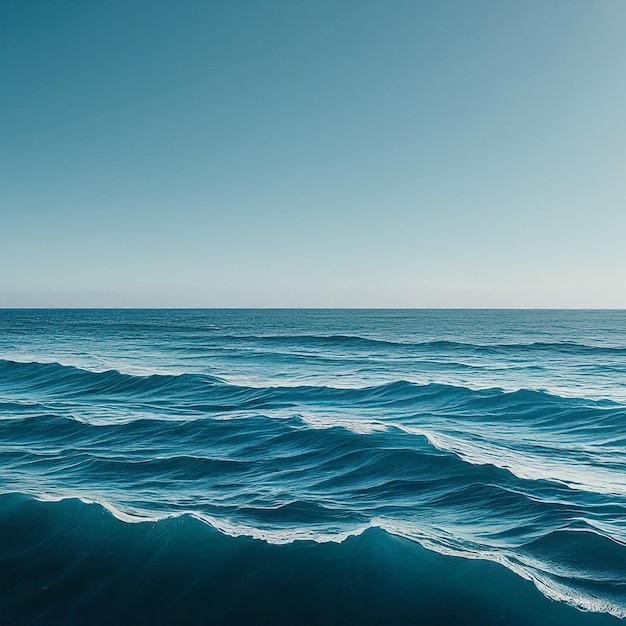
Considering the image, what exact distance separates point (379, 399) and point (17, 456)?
13.6 metres

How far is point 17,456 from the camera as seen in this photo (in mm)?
13008

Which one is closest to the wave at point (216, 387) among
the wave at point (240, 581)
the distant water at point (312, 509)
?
the distant water at point (312, 509)

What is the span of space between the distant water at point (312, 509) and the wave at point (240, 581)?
0.03 m

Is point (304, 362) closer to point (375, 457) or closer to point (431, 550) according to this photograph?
point (375, 457)

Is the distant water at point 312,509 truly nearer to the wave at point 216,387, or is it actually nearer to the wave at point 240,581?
the wave at point 240,581

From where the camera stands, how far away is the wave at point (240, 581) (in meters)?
6.47

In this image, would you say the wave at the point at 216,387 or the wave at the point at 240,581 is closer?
the wave at the point at 240,581

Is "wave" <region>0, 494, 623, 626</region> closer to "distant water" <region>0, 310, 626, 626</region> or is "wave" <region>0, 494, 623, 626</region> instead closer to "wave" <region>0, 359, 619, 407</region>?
"distant water" <region>0, 310, 626, 626</region>

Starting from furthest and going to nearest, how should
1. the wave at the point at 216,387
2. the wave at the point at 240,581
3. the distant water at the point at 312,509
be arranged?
1. the wave at the point at 216,387
2. the distant water at the point at 312,509
3. the wave at the point at 240,581

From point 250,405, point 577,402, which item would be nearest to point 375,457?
point 250,405

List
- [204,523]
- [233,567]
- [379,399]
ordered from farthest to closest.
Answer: [379,399] < [204,523] < [233,567]

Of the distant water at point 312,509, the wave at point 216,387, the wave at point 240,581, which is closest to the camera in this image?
the wave at point 240,581

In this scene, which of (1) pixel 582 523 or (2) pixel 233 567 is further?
(1) pixel 582 523

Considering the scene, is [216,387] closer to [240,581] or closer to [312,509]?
[312,509]
